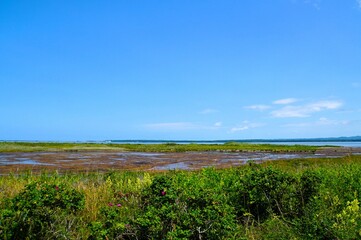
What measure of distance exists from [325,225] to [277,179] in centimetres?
282

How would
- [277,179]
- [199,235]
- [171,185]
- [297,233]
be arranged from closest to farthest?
[199,235] < [297,233] < [171,185] < [277,179]

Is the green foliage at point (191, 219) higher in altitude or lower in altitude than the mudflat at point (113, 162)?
higher

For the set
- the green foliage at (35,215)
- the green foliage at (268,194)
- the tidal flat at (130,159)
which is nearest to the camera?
the green foliage at (35,215)

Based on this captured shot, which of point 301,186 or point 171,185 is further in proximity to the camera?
point 301,186

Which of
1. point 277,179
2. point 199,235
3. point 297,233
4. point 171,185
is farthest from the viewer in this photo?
point 277,179

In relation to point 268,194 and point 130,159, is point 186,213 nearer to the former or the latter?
point 268,194

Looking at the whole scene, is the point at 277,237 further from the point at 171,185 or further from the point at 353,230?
the point at 171,185

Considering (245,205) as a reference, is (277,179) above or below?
above

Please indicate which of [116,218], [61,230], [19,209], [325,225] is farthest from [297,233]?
[19,209]

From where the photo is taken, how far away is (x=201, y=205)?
222 inches

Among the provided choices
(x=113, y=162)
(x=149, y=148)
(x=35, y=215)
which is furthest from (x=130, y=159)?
(x=35, y=215)

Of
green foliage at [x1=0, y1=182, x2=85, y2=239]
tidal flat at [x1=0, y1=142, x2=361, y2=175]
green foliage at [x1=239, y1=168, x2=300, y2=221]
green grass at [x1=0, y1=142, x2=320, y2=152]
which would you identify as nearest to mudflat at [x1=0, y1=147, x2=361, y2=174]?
tidal flat at [x1=0, y1=142, x2=361, y2=175]

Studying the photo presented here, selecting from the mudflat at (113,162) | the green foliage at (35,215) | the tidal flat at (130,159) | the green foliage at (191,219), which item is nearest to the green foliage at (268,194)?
the green foliage at (191,219)

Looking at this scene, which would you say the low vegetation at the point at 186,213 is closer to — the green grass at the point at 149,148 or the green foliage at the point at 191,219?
the green foliage at the point at 191,219
